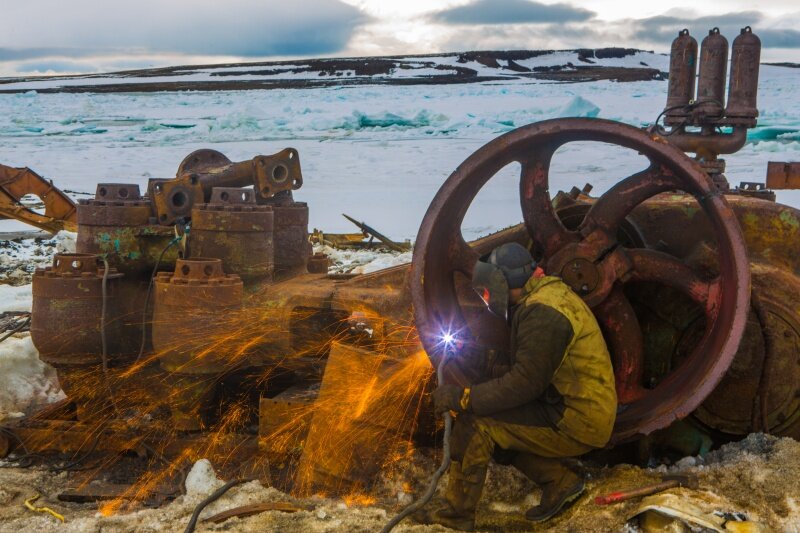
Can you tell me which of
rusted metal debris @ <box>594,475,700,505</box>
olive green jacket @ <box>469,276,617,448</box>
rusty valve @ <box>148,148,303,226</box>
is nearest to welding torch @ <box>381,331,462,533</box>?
olive green jacket @ <box>469,276,617,448</box>

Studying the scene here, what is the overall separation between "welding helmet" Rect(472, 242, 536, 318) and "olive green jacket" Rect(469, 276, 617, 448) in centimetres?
5

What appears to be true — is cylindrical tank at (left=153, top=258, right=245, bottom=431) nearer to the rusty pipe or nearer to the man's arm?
the man's arm

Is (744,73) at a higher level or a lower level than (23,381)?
higher

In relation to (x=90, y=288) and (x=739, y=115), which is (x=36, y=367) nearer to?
(x=90, y=288)

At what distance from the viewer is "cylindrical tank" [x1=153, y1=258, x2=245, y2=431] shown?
3.90 metres

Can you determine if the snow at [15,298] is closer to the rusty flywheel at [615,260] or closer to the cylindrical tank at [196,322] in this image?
the cylindrical tank at [196,322]

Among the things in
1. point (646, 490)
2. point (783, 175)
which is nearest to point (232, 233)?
point (646, 490)

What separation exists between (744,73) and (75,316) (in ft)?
12.6

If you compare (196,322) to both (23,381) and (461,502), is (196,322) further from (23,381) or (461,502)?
(23,381)

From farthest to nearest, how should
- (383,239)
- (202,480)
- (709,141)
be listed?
(383,239), (709,141), (202,480)

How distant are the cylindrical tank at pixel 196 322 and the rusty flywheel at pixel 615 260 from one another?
3.47 feet

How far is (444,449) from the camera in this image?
3154 millimetres

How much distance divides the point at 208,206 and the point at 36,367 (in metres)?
2.09

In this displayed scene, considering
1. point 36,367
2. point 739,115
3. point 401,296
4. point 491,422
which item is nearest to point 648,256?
point 491,422
